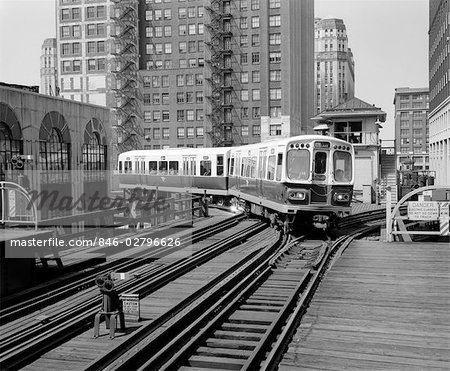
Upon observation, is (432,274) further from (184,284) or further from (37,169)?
(37,169)

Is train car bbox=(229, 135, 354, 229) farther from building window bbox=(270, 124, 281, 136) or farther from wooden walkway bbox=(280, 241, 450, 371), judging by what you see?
building window bbox=(270, 124, 281, 136)

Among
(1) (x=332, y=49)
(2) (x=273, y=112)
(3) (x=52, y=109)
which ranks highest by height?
(1) (x=332, y=49)

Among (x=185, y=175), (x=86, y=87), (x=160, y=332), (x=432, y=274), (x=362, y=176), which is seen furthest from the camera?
(x=86, y=87)

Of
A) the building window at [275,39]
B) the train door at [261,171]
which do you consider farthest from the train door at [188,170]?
the building window at [275,39]

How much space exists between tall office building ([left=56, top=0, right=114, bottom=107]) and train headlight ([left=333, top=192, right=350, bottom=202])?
64586mm

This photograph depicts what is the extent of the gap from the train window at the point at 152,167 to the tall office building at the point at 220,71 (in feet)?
119

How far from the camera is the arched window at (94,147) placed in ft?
82.4

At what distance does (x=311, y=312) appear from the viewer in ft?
33.6

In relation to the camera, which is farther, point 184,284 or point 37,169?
point 37,169

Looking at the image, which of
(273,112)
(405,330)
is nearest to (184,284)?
(405,330)

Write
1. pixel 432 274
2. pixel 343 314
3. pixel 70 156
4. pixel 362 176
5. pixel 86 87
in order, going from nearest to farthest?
pixel 343 314, pixel 432 274, pixel 70 156, pixel 362 176, pixel 86 87

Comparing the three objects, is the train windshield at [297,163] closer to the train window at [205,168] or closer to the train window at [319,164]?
the train window at [319,164]

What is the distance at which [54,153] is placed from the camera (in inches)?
868

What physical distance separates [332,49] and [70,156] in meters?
156
